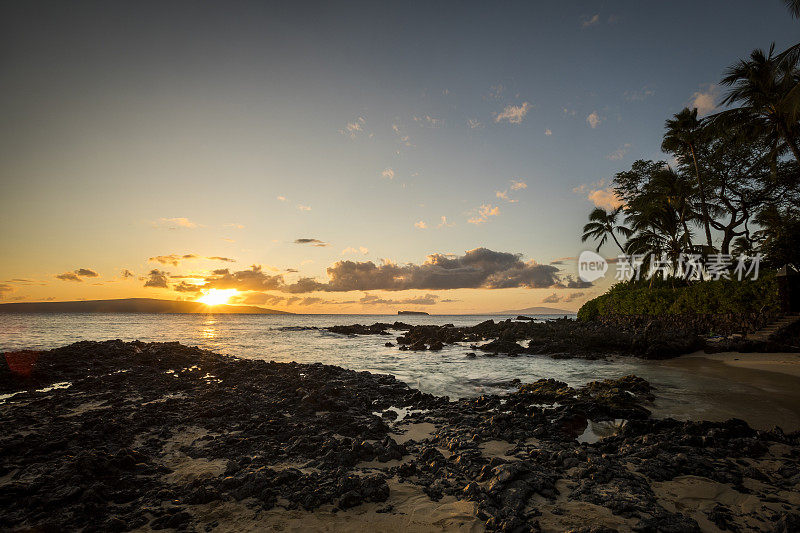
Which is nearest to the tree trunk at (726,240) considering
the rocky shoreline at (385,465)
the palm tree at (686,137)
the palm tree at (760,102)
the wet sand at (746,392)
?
the palm tree at (686,137)

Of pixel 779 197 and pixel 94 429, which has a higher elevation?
pixel 779 197

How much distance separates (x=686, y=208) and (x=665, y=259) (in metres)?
5.02

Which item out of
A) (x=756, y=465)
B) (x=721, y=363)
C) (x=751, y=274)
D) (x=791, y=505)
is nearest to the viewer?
(x=791, y=505)

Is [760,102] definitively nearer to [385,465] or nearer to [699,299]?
[699,299]

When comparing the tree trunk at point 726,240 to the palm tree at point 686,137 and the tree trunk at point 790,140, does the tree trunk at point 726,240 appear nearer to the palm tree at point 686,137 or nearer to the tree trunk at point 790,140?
the palm tree at point 686,137

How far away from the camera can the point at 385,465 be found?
566 centimetres

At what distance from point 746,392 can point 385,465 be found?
11.5 m

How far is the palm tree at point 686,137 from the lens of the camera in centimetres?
2778

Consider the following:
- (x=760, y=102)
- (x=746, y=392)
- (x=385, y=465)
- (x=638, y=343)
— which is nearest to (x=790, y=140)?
(x=760, y=102)

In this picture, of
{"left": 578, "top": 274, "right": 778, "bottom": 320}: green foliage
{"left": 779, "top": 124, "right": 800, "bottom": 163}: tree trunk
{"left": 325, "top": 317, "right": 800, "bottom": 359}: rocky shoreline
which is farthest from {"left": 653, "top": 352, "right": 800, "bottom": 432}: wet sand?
{"left": 779, "top": 124, "right": 800, "bottom": 163}: tree trunk

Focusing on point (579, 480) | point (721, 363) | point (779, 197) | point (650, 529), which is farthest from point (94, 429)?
point (779, 197)

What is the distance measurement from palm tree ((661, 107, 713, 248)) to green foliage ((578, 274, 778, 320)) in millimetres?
5685

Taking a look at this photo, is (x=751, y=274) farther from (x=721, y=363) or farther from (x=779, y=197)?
(x=779, y=197)

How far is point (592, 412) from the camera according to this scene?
7.96 metres
